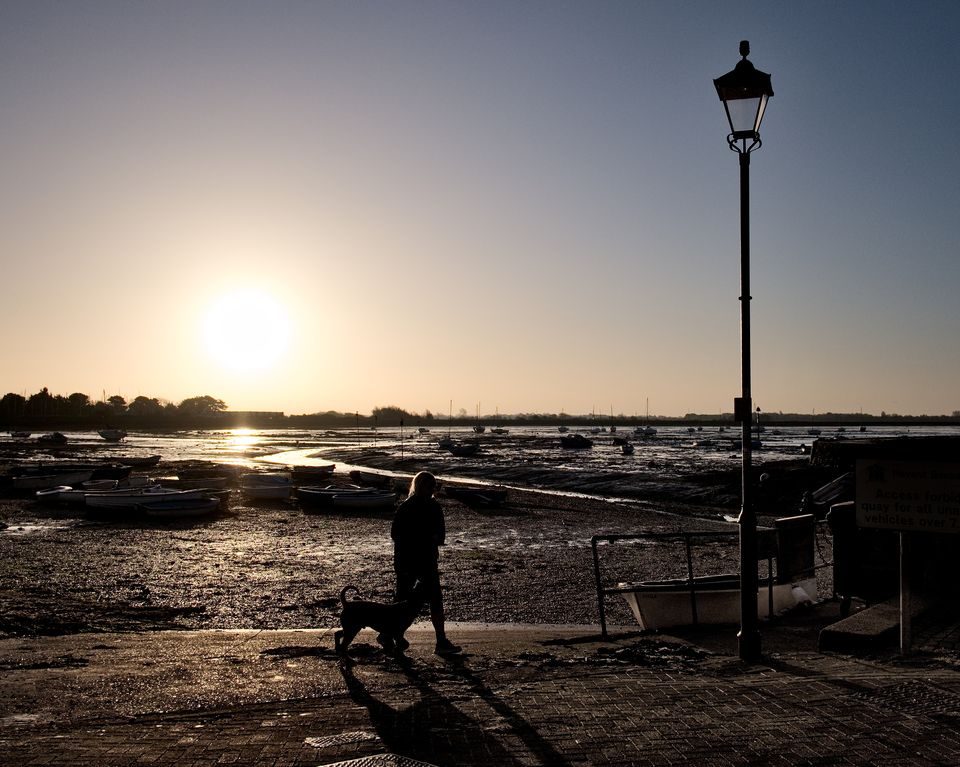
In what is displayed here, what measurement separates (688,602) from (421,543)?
417 cm

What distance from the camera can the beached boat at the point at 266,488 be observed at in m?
37.7

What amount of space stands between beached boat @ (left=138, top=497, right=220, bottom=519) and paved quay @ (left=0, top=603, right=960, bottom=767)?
20.0 m

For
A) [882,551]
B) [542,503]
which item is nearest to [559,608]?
[882,551]

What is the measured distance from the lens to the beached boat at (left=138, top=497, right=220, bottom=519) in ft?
99.1

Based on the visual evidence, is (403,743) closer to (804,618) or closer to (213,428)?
(804,618)

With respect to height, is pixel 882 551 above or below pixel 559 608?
above

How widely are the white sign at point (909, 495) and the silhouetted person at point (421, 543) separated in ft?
15.4

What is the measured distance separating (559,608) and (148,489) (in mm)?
23131

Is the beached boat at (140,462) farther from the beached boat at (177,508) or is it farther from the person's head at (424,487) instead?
the person's head at (424,487)

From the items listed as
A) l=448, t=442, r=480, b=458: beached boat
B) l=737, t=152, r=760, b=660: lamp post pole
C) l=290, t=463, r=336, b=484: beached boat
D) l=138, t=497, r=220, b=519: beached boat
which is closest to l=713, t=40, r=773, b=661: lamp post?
l=737, t=152, r=760, b=660: lamp post pole

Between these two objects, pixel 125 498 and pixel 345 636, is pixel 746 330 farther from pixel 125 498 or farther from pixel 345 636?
pixel 125 498

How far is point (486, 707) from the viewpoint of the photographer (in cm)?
738

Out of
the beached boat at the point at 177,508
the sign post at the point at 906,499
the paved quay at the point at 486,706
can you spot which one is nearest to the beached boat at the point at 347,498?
the beached boat at the point at 177,508

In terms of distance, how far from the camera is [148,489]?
110ft
